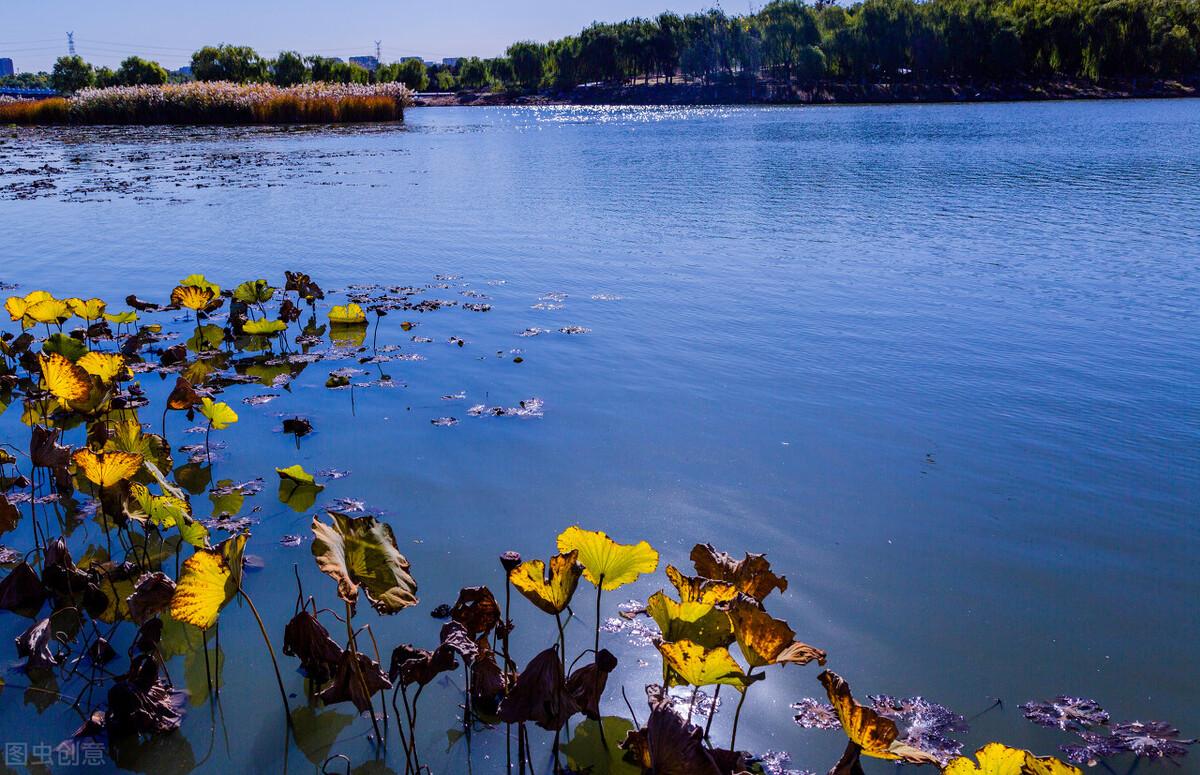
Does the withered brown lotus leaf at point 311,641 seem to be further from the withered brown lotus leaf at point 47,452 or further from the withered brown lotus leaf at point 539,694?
the withered brown lotus leaf at point 47,452

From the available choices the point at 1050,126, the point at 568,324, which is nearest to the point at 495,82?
the point at 1050,126

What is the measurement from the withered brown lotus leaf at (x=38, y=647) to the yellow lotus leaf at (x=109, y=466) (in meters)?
0.56

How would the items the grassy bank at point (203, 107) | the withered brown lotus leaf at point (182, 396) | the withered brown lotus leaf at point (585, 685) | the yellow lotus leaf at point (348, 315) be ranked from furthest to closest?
the grassy bank at point (203, 107)
the yellow lotus leaf at point (348, 315)
the withered brown lotus leaf at point (182, 396)
the withered brown lotus leaf at point (585, 685)

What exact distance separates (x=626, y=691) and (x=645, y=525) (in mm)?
1301

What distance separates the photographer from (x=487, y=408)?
6.00 metres

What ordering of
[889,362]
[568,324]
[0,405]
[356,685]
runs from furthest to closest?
[568,324]
[889,362]
[0,405]
[356,685]

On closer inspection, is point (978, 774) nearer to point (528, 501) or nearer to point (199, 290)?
point (528, 501)

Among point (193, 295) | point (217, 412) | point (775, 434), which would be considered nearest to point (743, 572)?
point (217, 412)

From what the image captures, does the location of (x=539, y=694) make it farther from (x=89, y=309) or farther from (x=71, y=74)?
(x=71, y=74)

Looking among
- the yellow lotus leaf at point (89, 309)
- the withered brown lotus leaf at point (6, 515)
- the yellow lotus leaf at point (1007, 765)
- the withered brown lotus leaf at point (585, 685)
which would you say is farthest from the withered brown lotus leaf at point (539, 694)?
the yellow lotus leaf at point (89, 309)

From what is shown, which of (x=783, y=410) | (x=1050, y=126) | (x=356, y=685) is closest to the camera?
(x=356, y=685)

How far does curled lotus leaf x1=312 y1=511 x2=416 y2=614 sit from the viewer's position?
7.50 feet

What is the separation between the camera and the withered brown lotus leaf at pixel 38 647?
3.00m

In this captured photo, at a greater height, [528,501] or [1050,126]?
[1050,126]
